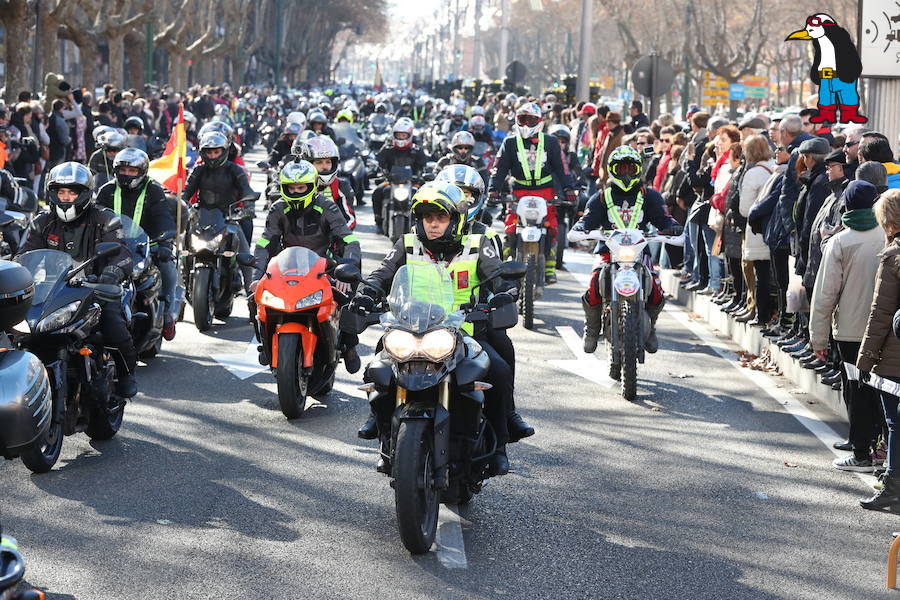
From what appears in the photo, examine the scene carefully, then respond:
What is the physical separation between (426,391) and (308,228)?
4.36m

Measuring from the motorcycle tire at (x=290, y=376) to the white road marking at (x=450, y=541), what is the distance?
219 cm

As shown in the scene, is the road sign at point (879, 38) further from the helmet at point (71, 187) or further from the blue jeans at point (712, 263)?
the helmet at point (71, 187)

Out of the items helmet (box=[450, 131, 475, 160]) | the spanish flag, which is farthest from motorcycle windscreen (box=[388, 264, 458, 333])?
helmet (box=[450, 131, 475, 160])

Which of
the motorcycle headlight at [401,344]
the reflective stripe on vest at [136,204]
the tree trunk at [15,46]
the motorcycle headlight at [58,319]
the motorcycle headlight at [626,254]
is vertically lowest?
the motorcycle headlight at [58,319]

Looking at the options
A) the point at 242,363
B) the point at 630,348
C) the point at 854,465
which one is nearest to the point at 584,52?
the point at 242,363

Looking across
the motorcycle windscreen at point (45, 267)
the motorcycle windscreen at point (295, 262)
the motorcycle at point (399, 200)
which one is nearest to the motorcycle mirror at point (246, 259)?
the motorcycle windscreen at point (295, 262)

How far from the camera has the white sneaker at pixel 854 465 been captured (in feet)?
29.0

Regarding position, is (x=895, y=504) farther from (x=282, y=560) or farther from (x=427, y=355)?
(x=282, y=560)

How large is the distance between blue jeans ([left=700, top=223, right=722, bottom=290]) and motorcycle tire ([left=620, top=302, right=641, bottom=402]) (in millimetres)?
4823

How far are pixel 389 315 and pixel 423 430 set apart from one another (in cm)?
59

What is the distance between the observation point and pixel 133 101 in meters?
32.6

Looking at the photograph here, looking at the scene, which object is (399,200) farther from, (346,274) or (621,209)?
(346,274)

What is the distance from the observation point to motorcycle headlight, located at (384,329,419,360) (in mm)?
6863

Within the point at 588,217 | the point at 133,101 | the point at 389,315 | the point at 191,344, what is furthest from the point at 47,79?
the point at 389,315
